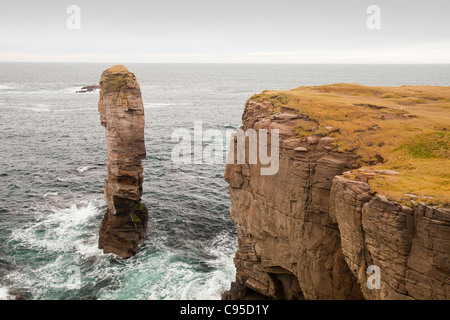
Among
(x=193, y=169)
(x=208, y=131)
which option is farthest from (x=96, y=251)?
(x=208, y=131)

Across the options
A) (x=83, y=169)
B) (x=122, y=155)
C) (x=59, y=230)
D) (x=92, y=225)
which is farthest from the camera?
(x=83, y=169)

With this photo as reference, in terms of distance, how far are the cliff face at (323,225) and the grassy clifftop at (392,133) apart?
249mm

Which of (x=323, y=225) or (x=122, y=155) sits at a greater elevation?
(x=122, y=155)

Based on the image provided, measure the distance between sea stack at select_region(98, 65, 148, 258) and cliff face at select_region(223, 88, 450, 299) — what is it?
15.9 metres

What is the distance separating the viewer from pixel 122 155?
128ft

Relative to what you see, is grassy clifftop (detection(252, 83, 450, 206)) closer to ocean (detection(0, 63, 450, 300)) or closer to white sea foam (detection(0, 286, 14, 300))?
ocean (detection(0, 63, 450, 300))

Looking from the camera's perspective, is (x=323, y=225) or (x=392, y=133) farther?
(x=392, y=133)

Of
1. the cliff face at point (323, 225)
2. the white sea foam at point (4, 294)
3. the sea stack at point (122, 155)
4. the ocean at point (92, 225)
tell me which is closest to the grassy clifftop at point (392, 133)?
the cliff face at point (323, 225)

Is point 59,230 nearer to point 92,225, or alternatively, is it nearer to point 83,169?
point 92,225

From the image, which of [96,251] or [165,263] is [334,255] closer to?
[165,263]

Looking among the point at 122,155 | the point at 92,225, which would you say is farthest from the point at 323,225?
the point at 92,225

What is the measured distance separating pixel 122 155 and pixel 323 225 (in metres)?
25.7

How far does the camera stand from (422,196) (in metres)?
14.3
